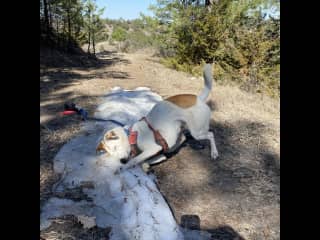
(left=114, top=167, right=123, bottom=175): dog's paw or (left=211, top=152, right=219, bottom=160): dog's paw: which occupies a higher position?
(left=114, top=167, right=123, bottom=175): dog's paw

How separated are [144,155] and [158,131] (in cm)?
31

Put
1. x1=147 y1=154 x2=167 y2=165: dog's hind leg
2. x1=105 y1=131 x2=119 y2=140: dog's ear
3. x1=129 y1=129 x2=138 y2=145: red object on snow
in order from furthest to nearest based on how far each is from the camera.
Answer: x1=147 y1=154 x2=167 y2=165: dog's hind leg < x1=129 y1=129 x2=138 y2=145: red object on snow < x1=105 y1=131 x2=119 y2=140: dog's ear

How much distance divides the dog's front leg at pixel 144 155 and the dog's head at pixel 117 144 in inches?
3.5

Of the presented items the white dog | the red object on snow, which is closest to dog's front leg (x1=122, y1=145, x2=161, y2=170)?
the white dog

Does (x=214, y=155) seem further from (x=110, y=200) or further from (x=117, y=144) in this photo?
(x=110, y=200)

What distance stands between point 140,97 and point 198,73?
5369mm

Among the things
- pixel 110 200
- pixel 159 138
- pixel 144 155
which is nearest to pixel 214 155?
pixel 159 138

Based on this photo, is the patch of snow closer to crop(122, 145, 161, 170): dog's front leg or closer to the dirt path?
crop(122, 145, 161, 170): dog's front leg

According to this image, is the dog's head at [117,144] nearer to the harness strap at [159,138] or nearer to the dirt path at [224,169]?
the harness strap at [159,138]

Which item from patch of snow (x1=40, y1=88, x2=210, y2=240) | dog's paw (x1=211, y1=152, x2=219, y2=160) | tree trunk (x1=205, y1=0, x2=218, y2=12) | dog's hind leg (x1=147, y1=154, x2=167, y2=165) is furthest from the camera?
tree trunk (x1=205, y1=0, x2=218, y2=12)

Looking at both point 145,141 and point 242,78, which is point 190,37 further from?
point 145,141

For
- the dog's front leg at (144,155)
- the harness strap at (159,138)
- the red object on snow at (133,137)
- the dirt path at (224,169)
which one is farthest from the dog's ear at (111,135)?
the dirt path at (224,169)

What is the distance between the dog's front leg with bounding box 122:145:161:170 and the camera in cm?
342
